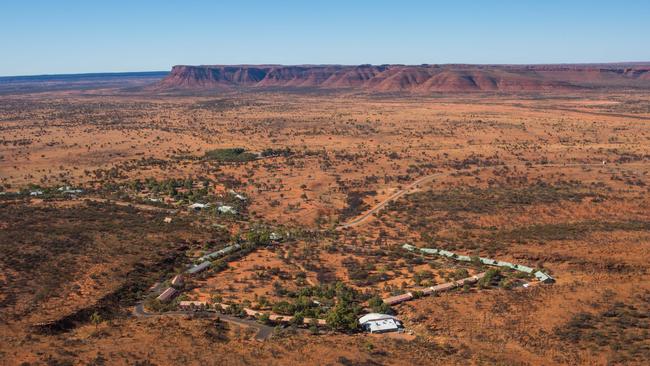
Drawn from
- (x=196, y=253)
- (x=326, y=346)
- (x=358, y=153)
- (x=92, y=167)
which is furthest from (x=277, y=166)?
(x=326, y=346)

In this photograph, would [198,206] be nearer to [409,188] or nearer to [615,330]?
[409,188]

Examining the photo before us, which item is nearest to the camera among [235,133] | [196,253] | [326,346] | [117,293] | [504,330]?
[326,346]

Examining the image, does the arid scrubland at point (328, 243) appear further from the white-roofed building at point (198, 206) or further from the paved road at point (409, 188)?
the white-roofed building at point (198, 206)

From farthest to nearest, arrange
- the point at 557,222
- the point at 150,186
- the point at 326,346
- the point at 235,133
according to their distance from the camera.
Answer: the point at 235,133 < the point at 150,186 < the point at 557,222 < the point at 326,346

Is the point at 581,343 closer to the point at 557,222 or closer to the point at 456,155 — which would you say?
the point at 557,222

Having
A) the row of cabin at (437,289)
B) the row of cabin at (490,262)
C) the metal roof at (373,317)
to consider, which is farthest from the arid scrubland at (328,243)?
the metal roof at (373,317)

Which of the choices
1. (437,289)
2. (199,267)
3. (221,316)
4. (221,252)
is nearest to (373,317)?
(437,289)
